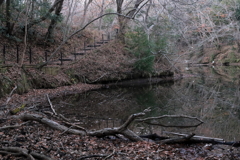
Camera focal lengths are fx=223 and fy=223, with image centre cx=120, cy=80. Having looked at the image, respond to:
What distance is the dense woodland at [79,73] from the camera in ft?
16.7

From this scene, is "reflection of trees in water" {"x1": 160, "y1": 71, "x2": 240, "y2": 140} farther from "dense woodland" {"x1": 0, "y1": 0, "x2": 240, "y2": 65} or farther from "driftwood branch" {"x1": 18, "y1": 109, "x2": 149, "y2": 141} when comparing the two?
"dense woodland" {"x1": 0, "y1": 0, "x2": 240, "y2": 65}

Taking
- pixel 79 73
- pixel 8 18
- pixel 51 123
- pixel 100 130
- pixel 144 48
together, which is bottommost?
pixel 100 130

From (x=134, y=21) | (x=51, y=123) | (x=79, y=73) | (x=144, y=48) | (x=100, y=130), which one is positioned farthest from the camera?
(x=144, y=48)

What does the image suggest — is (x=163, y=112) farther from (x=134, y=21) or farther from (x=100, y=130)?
(x=134, y=21)

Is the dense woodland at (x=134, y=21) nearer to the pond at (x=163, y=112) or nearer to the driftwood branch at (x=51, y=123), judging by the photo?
the pond at (x=163, y=112)

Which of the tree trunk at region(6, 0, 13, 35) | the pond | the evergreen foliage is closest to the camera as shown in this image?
the pond

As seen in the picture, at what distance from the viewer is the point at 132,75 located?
19.8 metres

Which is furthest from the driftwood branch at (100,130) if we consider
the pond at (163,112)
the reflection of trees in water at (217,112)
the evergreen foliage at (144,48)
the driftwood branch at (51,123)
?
the evergreen foliage at (144,48)

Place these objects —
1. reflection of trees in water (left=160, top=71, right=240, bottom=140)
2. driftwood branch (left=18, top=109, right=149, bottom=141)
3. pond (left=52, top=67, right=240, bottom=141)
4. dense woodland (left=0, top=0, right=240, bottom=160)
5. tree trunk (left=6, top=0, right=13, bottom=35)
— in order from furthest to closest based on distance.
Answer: tree trunk (left=6, top=0, right=13, bottom=35) < pond (left=52, top=67, right=240, bottom=141) < reflection of trees in water (left=160, top=71, right=240, bottom=140) < driftwood branch (left=18, top=109, right=149, bottom=141) < dense woodland (left=0, top=0, right=240, bottom=160)

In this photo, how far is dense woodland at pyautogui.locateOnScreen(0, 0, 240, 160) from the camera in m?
5.10

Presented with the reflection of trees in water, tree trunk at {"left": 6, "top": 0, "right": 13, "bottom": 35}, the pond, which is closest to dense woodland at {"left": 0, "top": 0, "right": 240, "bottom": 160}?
tree trunk at {"left": 6, "top": 0, "right": 13, "bottom": 35}

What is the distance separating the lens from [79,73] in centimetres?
1677

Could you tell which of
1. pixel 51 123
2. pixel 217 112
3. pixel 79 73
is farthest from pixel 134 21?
pixel 51 123

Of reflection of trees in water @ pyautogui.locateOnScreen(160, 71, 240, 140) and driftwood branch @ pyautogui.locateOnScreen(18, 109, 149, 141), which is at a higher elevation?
driftwood branch @ pyautogui.locateOnScreen(18, 109, 149, 141)
